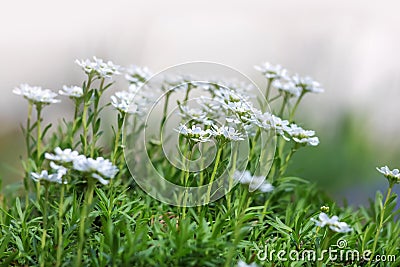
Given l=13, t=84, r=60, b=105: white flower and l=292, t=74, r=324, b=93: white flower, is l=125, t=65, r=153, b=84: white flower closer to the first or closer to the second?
l=13, t=84, r=60, b=105: white flower

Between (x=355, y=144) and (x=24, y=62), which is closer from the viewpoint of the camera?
(x=355, y=144)

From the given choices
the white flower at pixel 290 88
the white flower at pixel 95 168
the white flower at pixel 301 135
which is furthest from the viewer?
the white flower at pixel 290 88

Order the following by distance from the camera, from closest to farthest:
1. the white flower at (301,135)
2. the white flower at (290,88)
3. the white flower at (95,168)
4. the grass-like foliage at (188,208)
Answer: the white flower at (95,168) < the grass-like foliage at (188,208) < the white flower at (301,135) < the white flower at (290,88)

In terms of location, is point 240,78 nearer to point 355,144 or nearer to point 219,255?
point 219,255

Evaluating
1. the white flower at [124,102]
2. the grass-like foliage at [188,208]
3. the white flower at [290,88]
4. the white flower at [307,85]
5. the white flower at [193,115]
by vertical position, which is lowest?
the grass-like foliage at [188,208]

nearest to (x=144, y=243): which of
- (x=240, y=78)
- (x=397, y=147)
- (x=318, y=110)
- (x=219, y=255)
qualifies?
(x=219, y=255)

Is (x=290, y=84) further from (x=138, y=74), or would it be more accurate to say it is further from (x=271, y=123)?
(x=138, y=74)

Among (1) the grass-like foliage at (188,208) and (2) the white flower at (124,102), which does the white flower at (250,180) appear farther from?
(2) the white flower at (124,102)

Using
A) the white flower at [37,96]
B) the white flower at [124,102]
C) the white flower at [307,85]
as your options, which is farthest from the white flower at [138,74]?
the white flower at [307,85]

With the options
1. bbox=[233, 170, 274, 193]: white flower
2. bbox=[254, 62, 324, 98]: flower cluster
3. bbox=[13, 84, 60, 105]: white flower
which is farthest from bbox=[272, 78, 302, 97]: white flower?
bbox=[13, 84, 60, 105]: white flower
